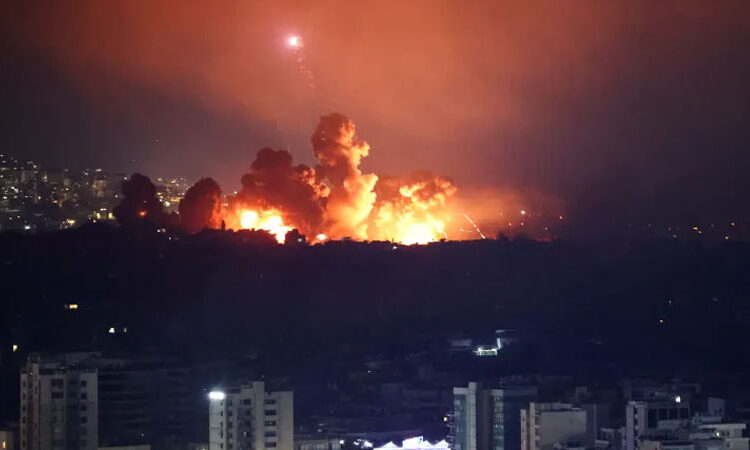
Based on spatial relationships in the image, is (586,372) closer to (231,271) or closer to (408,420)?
(408,420)

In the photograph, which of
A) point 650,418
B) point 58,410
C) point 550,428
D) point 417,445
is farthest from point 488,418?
point 58,410

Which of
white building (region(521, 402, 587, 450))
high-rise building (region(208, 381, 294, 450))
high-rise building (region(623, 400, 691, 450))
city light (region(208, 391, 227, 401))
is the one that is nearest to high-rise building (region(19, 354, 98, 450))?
city light (region(208, 391, 227, 401))

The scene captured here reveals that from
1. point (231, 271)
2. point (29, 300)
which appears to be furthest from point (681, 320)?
point (29, 300)

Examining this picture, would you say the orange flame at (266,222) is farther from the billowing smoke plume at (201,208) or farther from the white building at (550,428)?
the white building at (550,428)

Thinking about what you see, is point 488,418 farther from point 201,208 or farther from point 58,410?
point 201,208

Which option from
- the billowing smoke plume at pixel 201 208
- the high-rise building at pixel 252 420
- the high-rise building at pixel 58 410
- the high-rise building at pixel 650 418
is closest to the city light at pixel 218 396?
the high-rise building at pixel 252 420

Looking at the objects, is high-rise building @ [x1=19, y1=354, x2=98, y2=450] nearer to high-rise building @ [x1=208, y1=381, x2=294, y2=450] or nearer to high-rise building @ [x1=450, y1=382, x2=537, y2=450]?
high-rise building @ [x1=208, y1=381, x2=294, y2=450]
